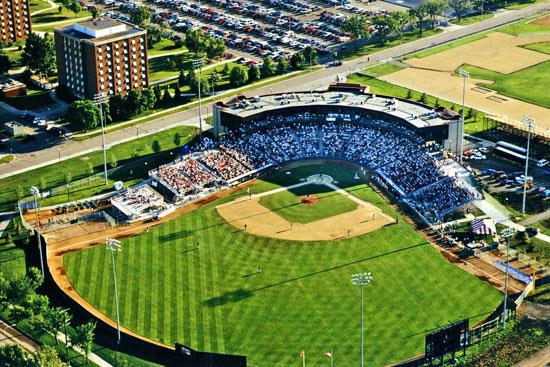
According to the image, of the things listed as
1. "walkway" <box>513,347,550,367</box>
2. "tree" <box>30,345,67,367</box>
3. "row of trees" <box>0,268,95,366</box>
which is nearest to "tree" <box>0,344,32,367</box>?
"tree" <box>30,345,67,367</box>

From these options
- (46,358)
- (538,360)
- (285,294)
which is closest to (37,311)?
(46,358)

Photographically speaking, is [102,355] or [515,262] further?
[515,262]

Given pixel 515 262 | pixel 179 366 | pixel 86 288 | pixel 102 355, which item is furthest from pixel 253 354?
pixel 515 262

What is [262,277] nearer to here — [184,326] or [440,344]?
[184,326]

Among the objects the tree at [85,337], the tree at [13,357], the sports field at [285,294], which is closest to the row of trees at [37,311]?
the tree at [85,337]

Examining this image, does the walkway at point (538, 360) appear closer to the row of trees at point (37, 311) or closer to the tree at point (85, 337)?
the tree at point (85, 337)

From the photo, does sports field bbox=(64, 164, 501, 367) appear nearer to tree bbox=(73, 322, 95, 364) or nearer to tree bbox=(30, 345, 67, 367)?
tree bbox=(73, 322, 95, 364)
